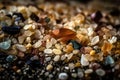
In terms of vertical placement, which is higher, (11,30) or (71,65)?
(11,30)

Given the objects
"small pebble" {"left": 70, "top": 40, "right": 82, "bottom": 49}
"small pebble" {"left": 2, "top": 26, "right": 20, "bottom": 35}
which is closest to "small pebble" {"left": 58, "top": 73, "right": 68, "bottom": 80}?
"small pebble" {"left": 70, "top": 40, "right": 82, "bottom": 49}

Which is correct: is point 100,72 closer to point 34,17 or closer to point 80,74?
point 80,74

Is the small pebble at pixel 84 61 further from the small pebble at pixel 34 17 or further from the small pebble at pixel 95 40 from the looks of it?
the small pebble at pixel 34 17

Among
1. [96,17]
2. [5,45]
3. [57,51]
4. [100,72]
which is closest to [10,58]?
[5,45]

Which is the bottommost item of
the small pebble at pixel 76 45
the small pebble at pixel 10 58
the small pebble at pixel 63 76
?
the small pebble at pixel 63 76

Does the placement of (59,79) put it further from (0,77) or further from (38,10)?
(38,10)

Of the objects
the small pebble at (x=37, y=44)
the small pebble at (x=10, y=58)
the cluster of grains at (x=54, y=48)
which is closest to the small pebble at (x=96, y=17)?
the cluster of grains at (x=54, y=48)

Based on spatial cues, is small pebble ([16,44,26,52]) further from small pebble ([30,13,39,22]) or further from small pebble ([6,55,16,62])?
small pebble ([30,13,39,22])

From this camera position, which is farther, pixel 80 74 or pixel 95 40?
pixel 95 40
